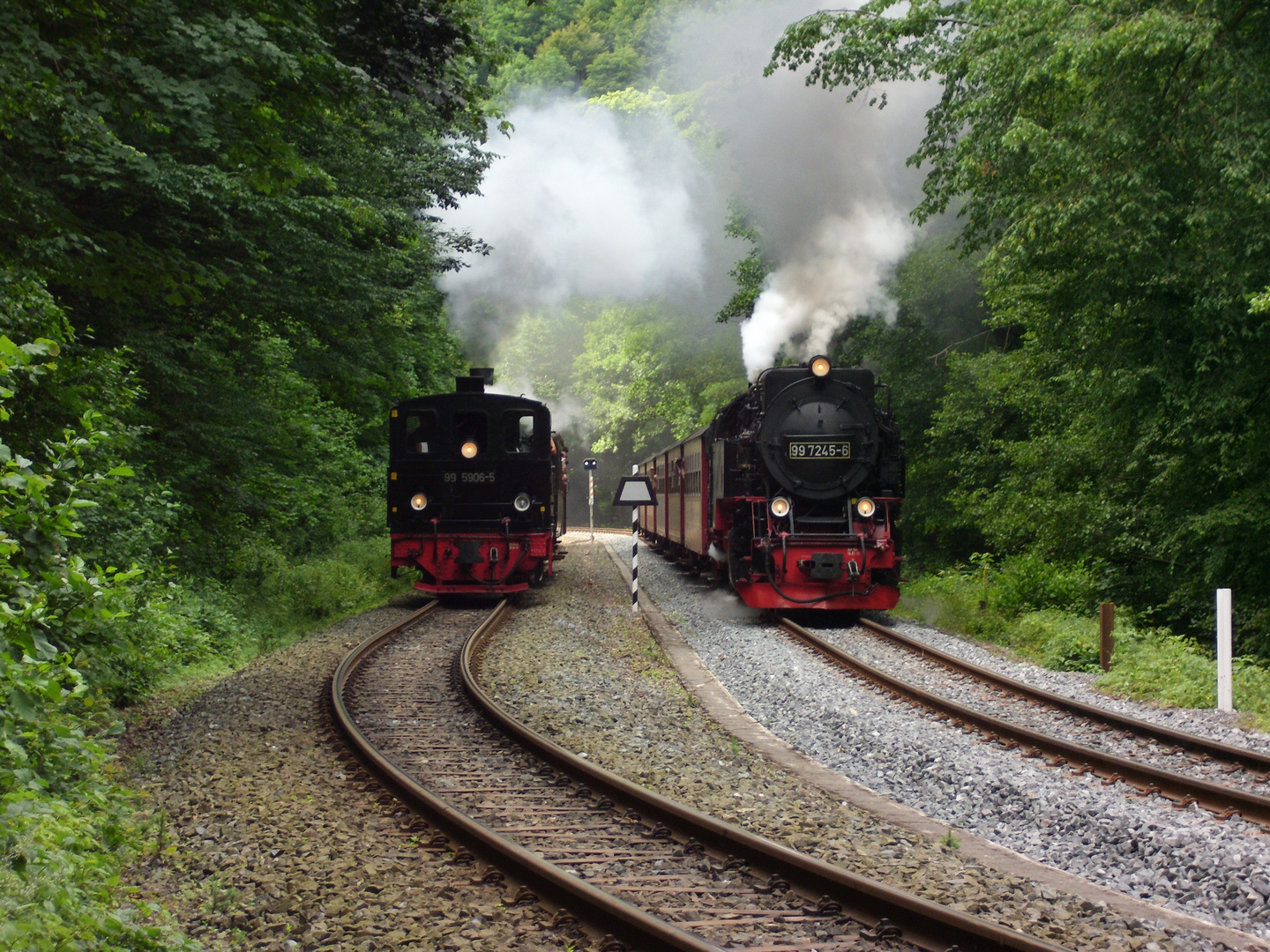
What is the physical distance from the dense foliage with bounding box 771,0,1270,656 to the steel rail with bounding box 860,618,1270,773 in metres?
3.12

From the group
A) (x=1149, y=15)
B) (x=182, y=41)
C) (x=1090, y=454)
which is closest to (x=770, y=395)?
(x=1090, y=454)

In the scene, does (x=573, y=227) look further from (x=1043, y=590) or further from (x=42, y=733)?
(x=42, y=733)

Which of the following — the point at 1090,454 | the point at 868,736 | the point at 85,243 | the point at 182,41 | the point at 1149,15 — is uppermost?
the point at 1149,15

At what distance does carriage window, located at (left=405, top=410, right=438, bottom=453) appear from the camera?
15.2 metres

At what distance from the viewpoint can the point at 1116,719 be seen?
7.23m

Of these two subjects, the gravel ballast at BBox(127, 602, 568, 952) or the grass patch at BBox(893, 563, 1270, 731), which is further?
the grass patch at BBox(893, 563, 1270, 731)

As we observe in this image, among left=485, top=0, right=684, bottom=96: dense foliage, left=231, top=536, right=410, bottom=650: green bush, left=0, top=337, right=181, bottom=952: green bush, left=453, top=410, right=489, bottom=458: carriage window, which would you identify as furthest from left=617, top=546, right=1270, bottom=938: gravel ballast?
left=485, top=0, right=684, bottom=96: dense foliage

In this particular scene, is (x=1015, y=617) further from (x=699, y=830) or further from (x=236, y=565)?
(x=236, y=565)

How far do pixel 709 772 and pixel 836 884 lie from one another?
212 cm

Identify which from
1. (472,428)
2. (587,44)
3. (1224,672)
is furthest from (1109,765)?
(587,44)

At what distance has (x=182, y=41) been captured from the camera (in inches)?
259

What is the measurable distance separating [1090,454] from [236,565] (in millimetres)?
11898

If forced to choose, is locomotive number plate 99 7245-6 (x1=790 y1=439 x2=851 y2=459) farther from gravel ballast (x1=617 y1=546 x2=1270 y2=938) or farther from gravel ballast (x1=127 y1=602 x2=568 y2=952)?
gravel ballast (x1=127 y1=602 x2=568 y2=952)

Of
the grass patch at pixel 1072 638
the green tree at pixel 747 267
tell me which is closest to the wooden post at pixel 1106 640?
the grass patch at pixel 1072 638
